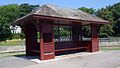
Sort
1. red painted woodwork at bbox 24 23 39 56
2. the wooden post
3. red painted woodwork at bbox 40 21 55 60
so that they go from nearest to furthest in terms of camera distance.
Result: red painted woodwork at bbox 40 21 55 60 → red painted woodwork at bbox 24 23 39 56 → the wooden post

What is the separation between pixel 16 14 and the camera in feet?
220

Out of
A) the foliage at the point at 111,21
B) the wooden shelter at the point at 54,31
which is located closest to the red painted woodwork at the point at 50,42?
the wooden shelter at the point at 54,31

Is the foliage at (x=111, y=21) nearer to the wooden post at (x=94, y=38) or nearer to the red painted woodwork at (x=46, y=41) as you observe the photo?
the wooden post at (x=94, y=38)

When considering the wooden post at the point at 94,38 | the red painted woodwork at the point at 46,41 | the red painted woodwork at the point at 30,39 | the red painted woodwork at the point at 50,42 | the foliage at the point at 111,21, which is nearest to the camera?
the red painted woodwork at the point at 46,41

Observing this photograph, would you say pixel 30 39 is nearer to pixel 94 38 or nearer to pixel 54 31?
pixel 54 31

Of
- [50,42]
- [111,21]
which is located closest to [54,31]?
[50,42]

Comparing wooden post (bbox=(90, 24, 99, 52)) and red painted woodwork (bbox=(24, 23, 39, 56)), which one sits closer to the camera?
red painted woodwork (bbox=(24, 23, 39, 56))

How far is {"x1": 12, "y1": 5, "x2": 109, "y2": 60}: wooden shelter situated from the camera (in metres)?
16.6

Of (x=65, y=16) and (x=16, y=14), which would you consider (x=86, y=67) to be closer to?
(x=65, y=16)

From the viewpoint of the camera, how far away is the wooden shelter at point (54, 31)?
16609mm

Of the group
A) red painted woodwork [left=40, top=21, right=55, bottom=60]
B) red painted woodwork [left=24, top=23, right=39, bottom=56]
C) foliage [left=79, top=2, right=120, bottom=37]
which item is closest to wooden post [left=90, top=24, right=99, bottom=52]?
red painted woodwork [left=24, top=23, right=39, bottom=56]

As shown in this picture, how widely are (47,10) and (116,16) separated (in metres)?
39.0

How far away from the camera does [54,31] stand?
20781 mm

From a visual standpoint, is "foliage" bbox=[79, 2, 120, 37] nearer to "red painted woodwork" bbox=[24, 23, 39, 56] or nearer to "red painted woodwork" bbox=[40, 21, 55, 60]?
"red painted woodwork" bbox=[24, 23, 39, 56]
